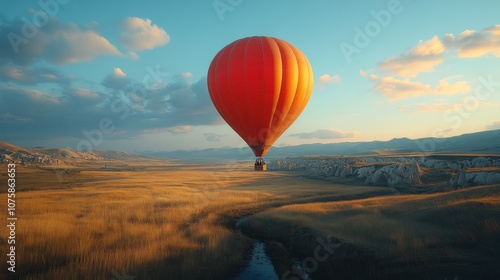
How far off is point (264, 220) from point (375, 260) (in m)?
10.7

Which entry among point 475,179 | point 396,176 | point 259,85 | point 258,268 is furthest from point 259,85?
point 396,176

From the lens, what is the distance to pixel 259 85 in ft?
86.1

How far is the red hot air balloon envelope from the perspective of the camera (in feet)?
86.3

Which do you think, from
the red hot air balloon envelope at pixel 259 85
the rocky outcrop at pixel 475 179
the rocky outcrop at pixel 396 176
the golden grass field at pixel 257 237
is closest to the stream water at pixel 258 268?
the golden grass field at pixel 257 237

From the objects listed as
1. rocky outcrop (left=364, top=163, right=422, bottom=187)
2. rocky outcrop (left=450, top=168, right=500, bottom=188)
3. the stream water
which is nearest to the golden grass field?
the stream water

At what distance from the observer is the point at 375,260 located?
13.2 m

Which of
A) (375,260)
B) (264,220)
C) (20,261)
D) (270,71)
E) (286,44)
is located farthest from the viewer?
(286,44)

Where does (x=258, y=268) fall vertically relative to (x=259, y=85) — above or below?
below

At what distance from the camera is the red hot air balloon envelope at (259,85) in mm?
26312

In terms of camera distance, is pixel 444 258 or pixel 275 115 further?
pixel 275 115

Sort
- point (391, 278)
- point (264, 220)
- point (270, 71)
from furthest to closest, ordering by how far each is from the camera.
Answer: point (270, 71)
point (264, 220)
point (391, 278)

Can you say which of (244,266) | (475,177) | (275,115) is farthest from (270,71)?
(475,177)

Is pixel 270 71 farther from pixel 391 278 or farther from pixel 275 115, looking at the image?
pixel 391 278

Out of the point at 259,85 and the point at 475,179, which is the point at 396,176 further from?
the point at 259,85
